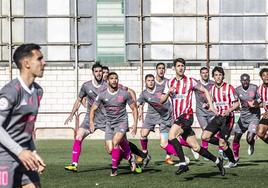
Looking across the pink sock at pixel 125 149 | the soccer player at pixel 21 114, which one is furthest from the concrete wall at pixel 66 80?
the soccer player at pixel 21 114

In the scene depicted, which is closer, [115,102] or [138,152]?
[115,102]

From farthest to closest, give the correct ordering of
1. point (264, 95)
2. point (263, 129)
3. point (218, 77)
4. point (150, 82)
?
point (264, 95) → point (150, 82) → point (263, 129) → point (218, 77)

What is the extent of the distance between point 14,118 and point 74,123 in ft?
79.6

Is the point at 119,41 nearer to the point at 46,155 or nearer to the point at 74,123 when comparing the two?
the point at 74,123

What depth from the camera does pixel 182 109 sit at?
51.8ft

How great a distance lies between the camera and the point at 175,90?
15.8 metres

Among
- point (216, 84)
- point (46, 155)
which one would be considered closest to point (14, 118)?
point (216, 84)

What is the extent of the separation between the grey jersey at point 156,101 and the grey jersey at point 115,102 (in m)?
2.66

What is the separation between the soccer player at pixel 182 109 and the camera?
1568 centimetres

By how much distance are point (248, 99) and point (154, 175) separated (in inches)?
183

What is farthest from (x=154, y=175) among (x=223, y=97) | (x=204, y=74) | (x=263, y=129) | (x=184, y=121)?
(x=204, y=74)

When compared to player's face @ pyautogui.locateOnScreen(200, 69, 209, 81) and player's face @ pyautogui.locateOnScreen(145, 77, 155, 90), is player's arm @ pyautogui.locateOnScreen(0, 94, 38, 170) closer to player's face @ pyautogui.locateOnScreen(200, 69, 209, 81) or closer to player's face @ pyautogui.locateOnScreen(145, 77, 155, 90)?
player's face @ pyautogui.locateOnScreen(145, 77, 155, 90)

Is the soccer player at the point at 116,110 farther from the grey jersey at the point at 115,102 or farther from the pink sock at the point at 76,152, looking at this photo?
the pink sock at the point at 76,152

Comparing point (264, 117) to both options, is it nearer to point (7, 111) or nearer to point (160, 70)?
point (160, 70)
